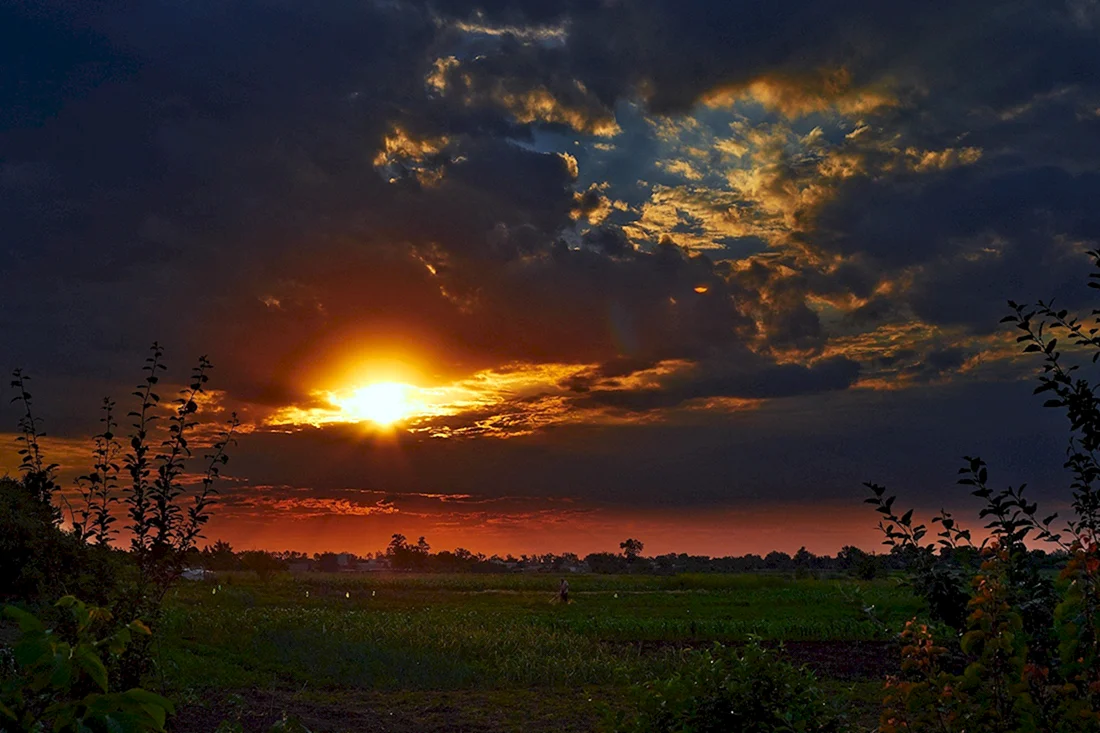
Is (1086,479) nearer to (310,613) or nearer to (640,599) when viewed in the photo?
(310,613)

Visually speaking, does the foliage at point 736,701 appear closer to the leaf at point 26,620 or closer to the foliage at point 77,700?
the foliage at point 77,700

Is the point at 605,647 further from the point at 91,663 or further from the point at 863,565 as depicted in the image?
the point at 91,663

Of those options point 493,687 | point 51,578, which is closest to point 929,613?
point 51,578

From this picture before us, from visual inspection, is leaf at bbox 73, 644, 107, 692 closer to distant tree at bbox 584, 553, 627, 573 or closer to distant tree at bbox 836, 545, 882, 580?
distant tree at bbox 836, 545, 882, 580

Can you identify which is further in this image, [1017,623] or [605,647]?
[605,647]

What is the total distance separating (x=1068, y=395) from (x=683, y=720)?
391cm

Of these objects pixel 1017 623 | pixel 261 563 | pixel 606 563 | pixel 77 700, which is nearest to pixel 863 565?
pixel 1017 623

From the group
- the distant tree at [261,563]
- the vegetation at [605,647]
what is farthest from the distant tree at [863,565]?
the distant tree at [261,563]

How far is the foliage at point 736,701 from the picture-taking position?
7.05 metres

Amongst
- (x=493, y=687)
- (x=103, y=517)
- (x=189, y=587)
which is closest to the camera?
(x=103, y=517)

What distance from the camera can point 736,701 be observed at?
7.07 meters

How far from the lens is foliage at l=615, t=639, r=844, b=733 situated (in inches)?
277

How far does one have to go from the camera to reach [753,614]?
3781cm

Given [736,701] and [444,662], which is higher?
[736,701]
